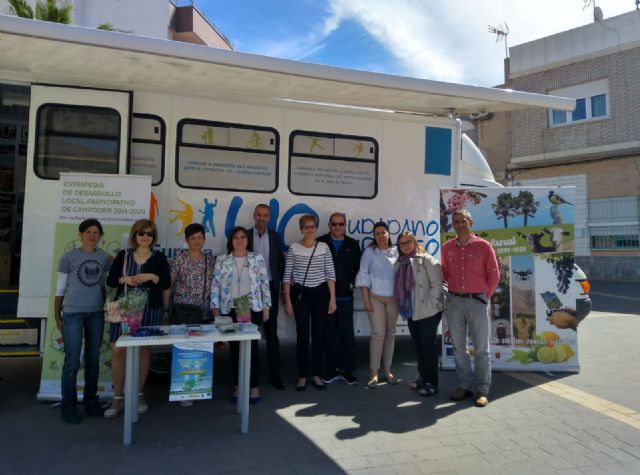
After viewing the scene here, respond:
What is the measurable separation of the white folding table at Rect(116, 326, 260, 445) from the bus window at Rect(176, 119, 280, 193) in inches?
69.9

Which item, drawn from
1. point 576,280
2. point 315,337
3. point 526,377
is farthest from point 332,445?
point 576,280

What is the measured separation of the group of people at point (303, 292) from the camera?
401 centimetres

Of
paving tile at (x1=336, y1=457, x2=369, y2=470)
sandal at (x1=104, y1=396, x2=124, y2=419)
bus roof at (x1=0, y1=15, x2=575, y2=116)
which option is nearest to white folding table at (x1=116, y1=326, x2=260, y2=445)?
sandal at (x1=104, y1=396, x2=124, y2=419)

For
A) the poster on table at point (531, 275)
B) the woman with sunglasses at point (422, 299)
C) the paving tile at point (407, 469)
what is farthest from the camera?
the poster on table at point (531, 275)

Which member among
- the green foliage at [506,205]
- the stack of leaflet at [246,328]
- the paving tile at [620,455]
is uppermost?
the green foliage at [506,205]

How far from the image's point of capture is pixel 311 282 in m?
4.81

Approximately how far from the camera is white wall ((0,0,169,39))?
1869cm

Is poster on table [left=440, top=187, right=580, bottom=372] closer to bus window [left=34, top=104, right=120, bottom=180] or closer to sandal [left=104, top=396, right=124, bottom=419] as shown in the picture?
sandal [left=104, top=396, right=124, bottom=419]

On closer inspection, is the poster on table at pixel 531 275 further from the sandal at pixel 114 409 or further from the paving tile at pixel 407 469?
the sandal at pixel 114 409

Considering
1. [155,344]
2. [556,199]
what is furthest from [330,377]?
[556,199]

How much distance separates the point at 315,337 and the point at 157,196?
2128mm

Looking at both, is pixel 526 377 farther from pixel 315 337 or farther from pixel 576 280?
pixel 315 337

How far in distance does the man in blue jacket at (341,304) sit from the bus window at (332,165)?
0.45m

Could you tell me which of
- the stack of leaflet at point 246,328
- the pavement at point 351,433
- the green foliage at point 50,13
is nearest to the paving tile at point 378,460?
the pavement at point 351,433
